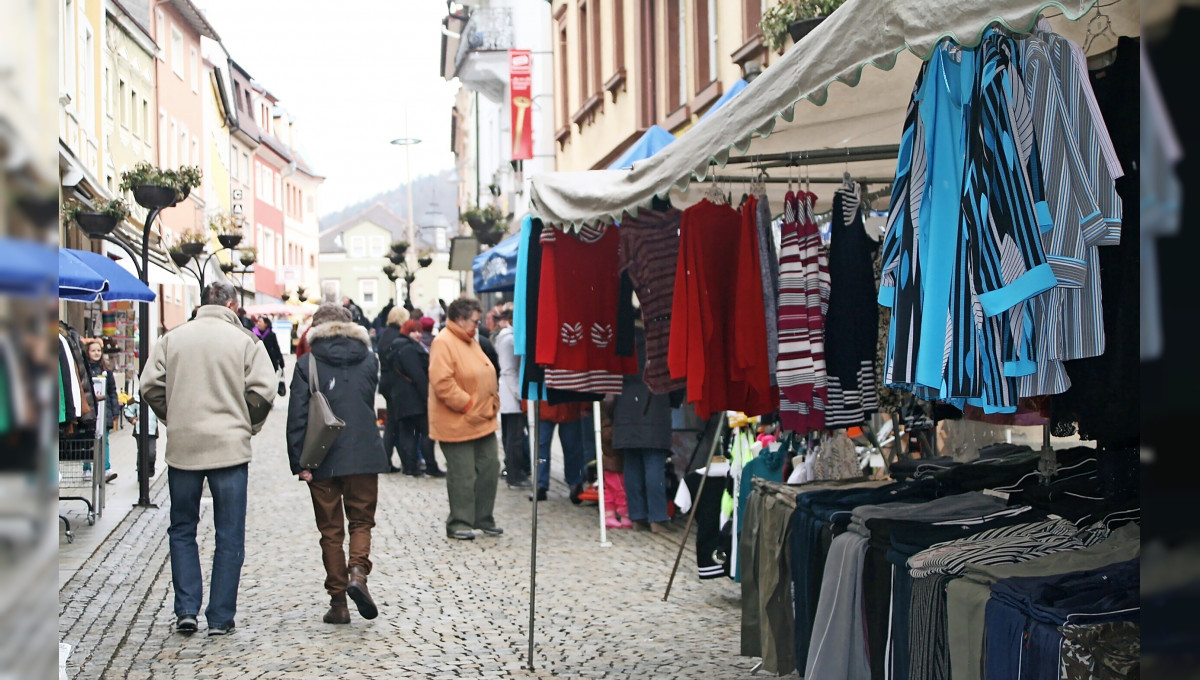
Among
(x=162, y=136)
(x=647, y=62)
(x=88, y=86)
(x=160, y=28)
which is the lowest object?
(x=647, y=62)

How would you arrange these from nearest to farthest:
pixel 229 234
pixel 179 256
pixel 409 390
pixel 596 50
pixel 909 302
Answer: pixel 909 302
pixel 409 390
pixel 229 234
pixel 179 256
pixel 596 50

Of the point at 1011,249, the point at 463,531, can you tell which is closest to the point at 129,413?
the point at 463,531

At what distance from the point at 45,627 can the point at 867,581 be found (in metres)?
4.13

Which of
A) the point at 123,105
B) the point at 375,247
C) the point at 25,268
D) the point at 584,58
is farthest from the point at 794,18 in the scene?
the point at 375,247

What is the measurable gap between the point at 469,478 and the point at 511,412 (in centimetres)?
315

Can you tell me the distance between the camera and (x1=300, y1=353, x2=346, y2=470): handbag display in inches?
294

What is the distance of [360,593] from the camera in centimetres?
753

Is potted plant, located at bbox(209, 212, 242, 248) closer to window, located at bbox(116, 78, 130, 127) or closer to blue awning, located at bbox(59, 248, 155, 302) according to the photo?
blue awning, located at bbox(59, 248, 155, 302)

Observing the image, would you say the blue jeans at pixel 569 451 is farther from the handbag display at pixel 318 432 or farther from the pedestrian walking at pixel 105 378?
the handbag display at pixel 318 432

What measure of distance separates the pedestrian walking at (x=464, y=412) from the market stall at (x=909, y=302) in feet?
10.8

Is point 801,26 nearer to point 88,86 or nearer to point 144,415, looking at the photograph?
point 144,415

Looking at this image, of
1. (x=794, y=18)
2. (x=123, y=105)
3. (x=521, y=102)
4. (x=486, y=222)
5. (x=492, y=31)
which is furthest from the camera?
(x=492, y=31)

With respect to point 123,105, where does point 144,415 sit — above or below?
below

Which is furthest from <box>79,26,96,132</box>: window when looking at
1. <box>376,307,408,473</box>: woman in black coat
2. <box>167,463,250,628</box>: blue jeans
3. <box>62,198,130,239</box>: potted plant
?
<box>167,463,250,628</box>: blue jeans
